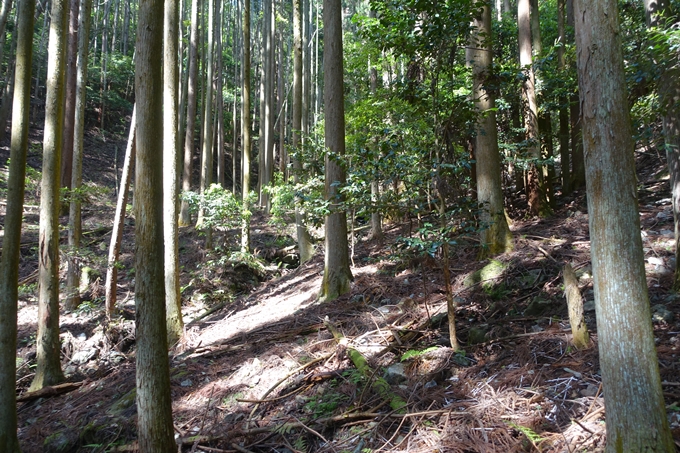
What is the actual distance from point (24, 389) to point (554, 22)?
21.4 metres

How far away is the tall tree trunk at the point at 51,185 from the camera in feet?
21.9

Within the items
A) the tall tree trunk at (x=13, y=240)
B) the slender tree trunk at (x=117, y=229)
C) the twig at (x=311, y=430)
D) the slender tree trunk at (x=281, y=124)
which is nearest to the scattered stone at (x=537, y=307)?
the twig at (x=311, y=430)

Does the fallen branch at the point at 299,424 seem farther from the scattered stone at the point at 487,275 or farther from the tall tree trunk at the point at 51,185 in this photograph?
the tall tree trunk at the point at 51,185

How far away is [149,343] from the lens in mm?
3908

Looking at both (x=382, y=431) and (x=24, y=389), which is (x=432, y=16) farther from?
(x=24, y=389)

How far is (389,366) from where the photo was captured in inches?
195

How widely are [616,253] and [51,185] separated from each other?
7323 millimetres

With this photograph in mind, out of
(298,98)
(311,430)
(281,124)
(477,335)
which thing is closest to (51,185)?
(311,430)

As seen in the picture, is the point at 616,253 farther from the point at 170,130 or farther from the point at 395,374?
the point at 170,130

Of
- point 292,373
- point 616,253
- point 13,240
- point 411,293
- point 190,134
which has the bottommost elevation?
point 292,373

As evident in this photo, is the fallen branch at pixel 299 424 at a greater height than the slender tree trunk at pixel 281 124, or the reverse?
the slender tree trunk at pixel 281 124

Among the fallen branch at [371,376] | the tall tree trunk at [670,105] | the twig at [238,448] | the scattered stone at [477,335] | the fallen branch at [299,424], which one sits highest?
the tall tree trunk at [670,105]

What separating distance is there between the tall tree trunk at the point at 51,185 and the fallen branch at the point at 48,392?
191 millimetres

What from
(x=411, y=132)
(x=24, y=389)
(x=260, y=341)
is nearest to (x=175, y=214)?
(x=260, y=341)
